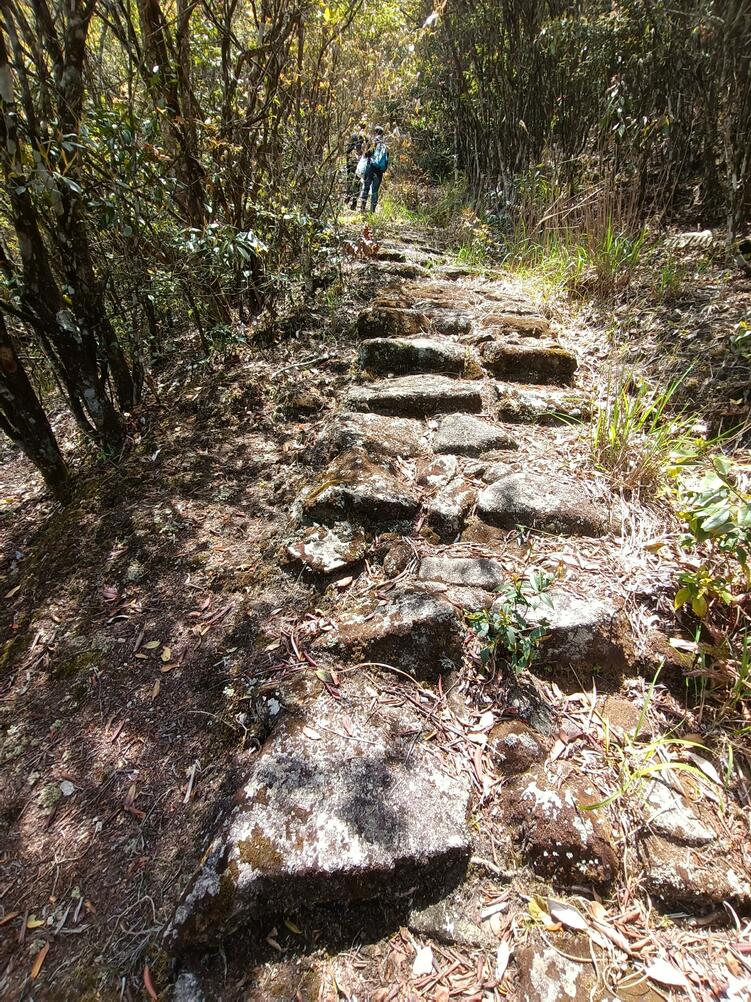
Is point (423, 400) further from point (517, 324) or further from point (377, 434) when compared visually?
point (517, 324)

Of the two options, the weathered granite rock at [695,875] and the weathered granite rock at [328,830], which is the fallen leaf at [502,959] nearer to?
the weathered granite rock at [328,830]

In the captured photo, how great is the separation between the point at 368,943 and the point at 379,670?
66 centimetres

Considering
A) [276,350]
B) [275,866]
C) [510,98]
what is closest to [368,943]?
[275,866]

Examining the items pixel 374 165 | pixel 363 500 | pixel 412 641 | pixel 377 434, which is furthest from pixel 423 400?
pixel 374 165

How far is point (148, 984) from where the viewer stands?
106 centimetres

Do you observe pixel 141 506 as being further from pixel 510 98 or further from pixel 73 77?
pixel 510 98

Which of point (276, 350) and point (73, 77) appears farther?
point (276, 350)

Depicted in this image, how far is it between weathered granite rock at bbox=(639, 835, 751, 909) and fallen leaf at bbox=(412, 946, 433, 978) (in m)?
0.56

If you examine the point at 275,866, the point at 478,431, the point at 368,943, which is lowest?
the point at 368,943

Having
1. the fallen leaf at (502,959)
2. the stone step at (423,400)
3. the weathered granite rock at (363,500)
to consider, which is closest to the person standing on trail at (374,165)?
the stone step at (423,400)

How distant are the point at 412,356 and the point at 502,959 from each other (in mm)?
2688

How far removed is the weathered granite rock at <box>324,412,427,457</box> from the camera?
2.33 metres

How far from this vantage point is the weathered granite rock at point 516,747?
1342mm

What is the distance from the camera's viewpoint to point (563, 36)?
4832 millimetres
